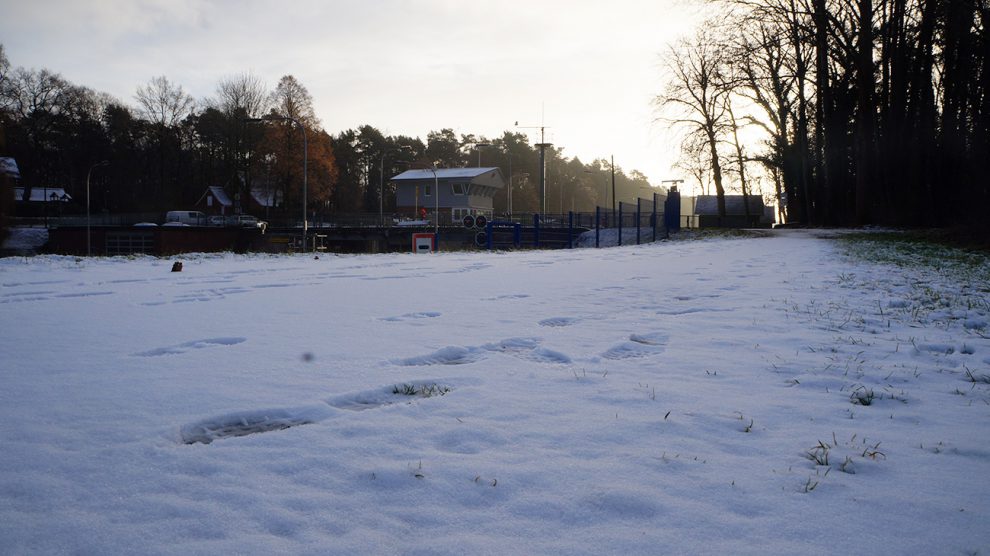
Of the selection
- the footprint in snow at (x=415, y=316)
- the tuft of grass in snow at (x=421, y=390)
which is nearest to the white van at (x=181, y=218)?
the footprint in snow at (x=415, y=316)

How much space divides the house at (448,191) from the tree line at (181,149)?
5.20 m

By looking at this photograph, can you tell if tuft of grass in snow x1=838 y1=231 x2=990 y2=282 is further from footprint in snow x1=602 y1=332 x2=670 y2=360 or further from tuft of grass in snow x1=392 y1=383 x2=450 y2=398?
tuft of grass in snow x1=392 y1=383 x2=450 y2=398

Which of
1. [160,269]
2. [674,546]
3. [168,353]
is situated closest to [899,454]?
[674,546]

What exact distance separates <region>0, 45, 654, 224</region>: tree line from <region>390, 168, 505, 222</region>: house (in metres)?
5.20

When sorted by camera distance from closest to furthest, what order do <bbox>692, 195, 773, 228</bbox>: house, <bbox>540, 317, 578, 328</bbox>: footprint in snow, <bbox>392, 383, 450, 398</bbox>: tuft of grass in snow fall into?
<bbox>392, 383, 450, 398</bbox>: tuft of grass in snow
<bbox>540, 317, 578, 328</bbox>: footprint in snow
<bbox>692, 195, 773, 228</bbox>: house

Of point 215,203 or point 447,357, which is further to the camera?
point 215,203

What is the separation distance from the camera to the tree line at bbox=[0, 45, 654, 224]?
58219 millimetres

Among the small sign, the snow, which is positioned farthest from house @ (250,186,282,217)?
the small sign

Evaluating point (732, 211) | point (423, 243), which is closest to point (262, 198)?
point (732, 211)

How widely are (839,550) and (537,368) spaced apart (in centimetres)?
239

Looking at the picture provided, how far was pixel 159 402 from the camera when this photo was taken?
329 centimetres

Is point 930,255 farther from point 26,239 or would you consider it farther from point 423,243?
point 26,239

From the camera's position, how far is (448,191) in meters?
69.1

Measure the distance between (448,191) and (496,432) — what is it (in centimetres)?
6722
